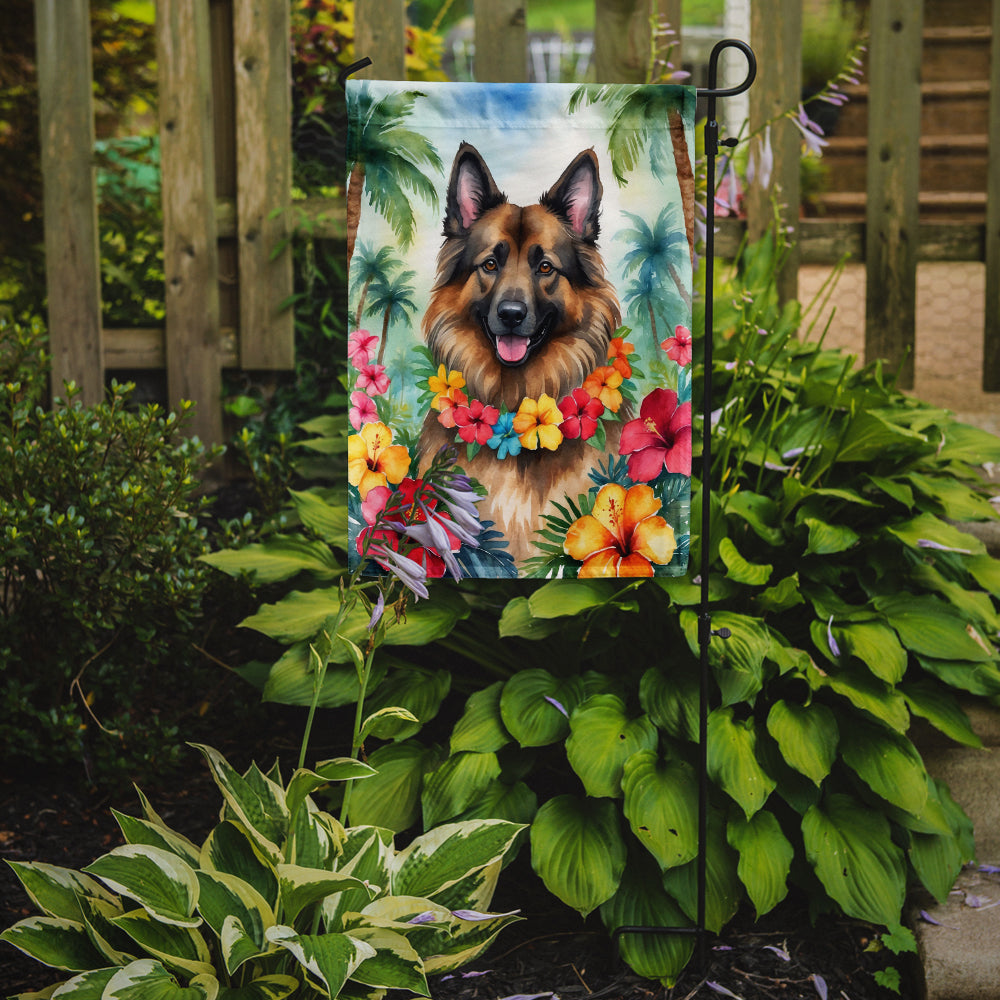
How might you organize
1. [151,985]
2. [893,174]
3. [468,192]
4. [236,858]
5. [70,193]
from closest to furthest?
1. [151,985]
2. [236,858]
3. [468,192]
4. [70,193]
5. [893,174]

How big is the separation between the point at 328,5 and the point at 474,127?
7.25ft

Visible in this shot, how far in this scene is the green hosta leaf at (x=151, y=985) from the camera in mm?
1320

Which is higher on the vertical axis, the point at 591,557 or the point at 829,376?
the point at 829,376

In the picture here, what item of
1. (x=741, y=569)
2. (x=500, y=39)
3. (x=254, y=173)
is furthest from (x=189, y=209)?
(x=741, y=569)

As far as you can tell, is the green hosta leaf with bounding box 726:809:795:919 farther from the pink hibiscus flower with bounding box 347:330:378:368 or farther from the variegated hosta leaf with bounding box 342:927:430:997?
the pink hibiscus flower with bounding box 347:330:378:368

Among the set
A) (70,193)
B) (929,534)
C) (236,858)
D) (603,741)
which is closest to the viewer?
(236,858)

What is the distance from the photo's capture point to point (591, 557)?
1.75 meters

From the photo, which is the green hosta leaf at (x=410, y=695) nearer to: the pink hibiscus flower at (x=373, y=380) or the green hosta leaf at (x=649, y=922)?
the green hosta leaf at (x=649, y=922)

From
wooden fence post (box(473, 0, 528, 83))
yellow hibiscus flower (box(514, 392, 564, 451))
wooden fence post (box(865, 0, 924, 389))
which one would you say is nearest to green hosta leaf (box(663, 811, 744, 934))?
yellow hibiscus flower (box(514, 392, 564, 451))

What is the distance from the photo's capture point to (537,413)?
1.78m

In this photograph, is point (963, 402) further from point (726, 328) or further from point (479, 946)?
point (479, 946)

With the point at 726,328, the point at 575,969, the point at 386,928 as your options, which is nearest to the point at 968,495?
the point at 726,328

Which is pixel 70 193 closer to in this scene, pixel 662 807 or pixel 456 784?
pixel 456 784

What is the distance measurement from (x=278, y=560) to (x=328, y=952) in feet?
3.50
